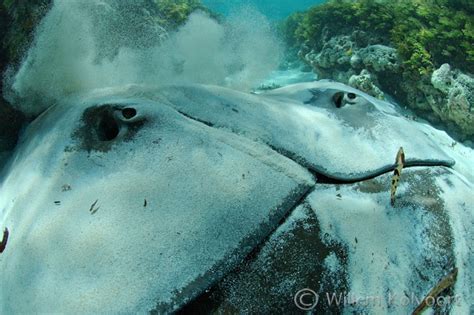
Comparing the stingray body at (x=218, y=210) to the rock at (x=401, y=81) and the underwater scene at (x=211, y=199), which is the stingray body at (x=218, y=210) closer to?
the underwater scene at (x=211, y=199)

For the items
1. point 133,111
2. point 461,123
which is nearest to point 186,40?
point 461,123

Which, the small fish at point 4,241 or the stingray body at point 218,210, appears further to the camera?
the small fish at point 4,241

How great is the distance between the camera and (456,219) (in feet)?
5.67

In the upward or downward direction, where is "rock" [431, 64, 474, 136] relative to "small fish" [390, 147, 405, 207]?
downward

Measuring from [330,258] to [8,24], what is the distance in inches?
114

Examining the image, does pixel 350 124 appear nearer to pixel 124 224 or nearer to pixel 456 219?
pixel 456 219

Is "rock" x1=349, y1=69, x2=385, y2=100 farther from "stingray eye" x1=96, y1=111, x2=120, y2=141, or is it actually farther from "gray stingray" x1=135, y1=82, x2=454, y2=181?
"stingray eye" x1=96, y1=111, x2=120, y2=141

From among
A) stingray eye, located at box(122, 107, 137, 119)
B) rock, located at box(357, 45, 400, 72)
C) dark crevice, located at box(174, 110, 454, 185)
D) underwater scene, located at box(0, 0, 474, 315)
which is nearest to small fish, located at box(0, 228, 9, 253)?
underwater scene, located at box(0, 0, 474, 315)

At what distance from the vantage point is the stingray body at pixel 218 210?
137 cm

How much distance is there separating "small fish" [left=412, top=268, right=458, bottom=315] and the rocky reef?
528 cm

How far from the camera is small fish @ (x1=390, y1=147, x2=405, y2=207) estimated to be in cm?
170

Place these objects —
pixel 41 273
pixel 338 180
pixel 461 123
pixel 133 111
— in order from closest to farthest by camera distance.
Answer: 1. pixel 41 273
2. pixel 338 180
3. pixel 133 111
4. pixel 461 123

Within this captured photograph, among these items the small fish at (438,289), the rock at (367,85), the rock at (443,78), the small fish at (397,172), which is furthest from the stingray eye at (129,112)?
the rock at (443,78)

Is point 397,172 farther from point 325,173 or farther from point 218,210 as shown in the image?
point 218,210
